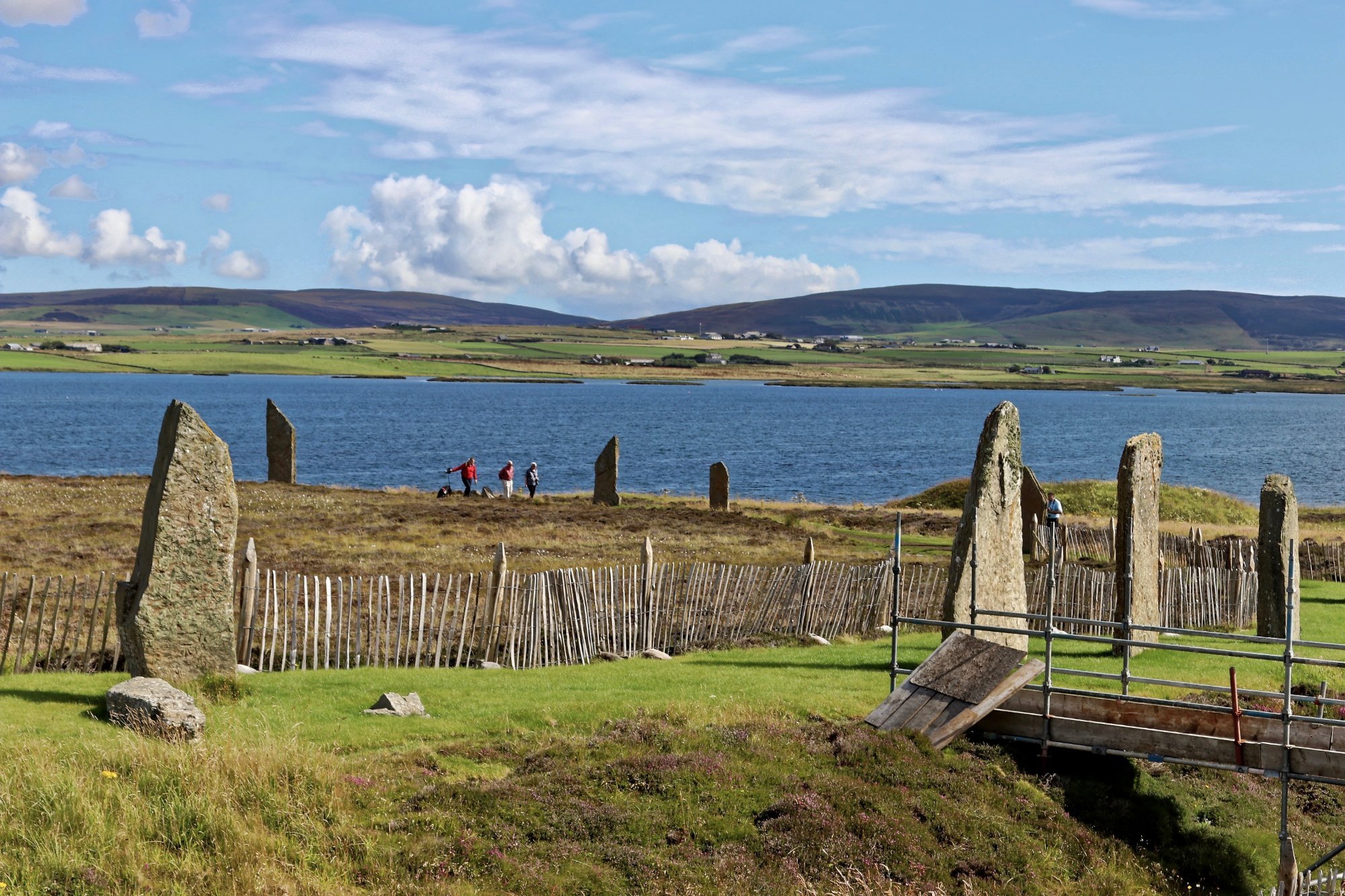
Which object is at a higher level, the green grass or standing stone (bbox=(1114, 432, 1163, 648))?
standing stone (bbox=(1114, 432, 1163, 648))

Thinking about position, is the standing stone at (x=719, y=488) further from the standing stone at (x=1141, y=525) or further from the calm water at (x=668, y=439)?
the standing stone at (x=1141, y=525)

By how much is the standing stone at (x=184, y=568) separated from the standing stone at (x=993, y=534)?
396 inches

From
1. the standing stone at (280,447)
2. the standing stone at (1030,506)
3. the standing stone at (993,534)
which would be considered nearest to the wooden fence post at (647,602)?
the standing stone at (993,534)

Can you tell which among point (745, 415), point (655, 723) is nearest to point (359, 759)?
point (655, 723)

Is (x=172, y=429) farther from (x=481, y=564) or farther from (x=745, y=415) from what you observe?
(x=745, y=415)

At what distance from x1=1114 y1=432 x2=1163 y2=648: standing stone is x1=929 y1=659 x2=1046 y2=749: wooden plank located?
595 centimetres

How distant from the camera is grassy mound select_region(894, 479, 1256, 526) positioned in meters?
45.7

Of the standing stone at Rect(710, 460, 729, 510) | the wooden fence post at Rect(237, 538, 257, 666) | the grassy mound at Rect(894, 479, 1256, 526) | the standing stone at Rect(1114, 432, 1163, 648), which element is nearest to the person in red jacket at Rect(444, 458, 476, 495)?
the standing stone at Rect(710, 460, 729, 510)

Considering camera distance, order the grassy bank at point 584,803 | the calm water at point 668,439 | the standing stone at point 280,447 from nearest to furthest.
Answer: the grassy bank at point 584,803 → the standing stone at point 280,447 → the calm water at point 668,439

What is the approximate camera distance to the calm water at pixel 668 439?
2876 inches

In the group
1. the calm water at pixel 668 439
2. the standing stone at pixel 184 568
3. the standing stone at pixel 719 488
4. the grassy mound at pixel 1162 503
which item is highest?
the standing stone at pixel 184 568

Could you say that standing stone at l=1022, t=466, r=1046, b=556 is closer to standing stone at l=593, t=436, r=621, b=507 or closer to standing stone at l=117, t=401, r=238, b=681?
standing stone at l=593, t=436, r=621, b=507

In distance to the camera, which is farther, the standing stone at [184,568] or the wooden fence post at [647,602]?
the wooden fence post at [647,602]

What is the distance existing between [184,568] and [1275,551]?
17.3 meters
